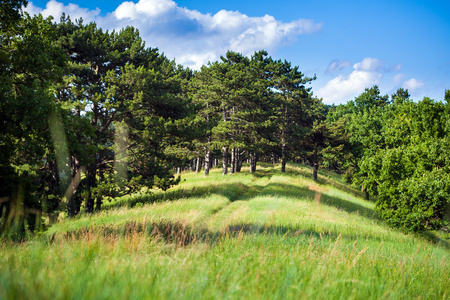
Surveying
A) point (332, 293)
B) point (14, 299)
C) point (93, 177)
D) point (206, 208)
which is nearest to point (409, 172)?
point (206, 208)

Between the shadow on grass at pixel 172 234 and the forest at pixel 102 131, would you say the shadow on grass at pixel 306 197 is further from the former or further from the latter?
the shadow on grass at pixel 172 234

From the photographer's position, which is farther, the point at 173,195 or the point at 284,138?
the point at 284,138

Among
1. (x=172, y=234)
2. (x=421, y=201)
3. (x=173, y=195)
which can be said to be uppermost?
(x=172, y=234)

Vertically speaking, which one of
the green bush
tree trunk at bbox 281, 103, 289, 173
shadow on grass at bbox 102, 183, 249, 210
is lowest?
shadow on grass at bbox 102, 183, 249, 210

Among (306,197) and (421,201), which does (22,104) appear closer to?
(306,197)

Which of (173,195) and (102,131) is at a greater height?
(102,131)

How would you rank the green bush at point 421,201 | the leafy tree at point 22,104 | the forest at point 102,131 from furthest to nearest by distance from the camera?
the green bush at point 421,201 < the forest at point 102,131 < the leafy tree at point 22,104

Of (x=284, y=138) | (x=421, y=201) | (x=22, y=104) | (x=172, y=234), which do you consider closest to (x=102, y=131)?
(x=22, y=104)

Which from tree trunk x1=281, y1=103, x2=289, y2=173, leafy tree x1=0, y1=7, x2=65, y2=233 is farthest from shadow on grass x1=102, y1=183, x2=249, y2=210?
tree trunk x1=281, y1=103, x2=289, y2=173

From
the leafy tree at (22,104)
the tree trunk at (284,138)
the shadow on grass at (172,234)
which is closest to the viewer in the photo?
the shadow on grass at (172,234)

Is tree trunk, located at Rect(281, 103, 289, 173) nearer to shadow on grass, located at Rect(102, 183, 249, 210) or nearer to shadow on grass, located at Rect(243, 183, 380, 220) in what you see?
shadow on grass, located at Rect(243, 183, 380, 220)

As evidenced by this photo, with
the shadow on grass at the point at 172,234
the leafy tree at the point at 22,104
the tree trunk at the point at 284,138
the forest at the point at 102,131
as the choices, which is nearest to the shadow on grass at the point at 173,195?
the forest at the point at 102,131

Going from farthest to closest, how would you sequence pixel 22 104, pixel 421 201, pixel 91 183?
pixel 91 183 < pixel 421 201 < pixel 22 104

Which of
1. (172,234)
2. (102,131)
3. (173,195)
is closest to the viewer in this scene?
(172,234)
